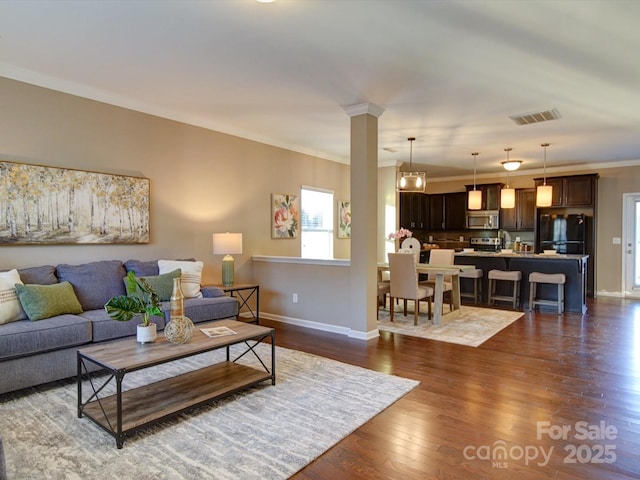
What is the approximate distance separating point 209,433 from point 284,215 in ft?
14.4

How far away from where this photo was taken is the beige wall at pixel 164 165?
3709 mm

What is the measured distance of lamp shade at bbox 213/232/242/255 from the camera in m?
4.98

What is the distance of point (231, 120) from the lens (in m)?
5.19

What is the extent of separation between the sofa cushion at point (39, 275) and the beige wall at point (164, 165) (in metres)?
0.20

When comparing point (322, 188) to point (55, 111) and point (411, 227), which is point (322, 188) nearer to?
point (411, 227)

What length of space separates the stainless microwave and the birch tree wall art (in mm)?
7470

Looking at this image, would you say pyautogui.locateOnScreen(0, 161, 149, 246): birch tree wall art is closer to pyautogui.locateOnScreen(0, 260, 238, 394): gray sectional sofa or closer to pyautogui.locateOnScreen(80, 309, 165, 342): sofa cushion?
pyautogui.locateOnScreen(0, 260, 238, 394): gray sectional sofa

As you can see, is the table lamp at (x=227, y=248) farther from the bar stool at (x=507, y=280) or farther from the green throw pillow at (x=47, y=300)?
the bar stool at (x=507, y=280)

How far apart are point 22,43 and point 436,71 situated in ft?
11.2

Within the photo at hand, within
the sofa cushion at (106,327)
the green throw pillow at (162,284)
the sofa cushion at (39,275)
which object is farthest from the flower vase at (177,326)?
the sofa cushion at (39,275)

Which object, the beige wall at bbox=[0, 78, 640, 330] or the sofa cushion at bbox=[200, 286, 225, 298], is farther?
the sofa cushion at bbox=[200, 286, 225, 298]

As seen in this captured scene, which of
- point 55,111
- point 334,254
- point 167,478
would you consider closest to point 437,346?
point 167,478

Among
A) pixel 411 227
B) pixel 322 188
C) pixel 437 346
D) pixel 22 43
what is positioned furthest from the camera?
pixel 411 227

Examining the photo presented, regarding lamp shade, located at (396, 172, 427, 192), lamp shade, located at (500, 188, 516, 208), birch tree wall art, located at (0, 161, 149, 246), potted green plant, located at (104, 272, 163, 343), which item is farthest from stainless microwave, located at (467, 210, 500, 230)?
potted green plant, located at (104, 272, 163, 343)
